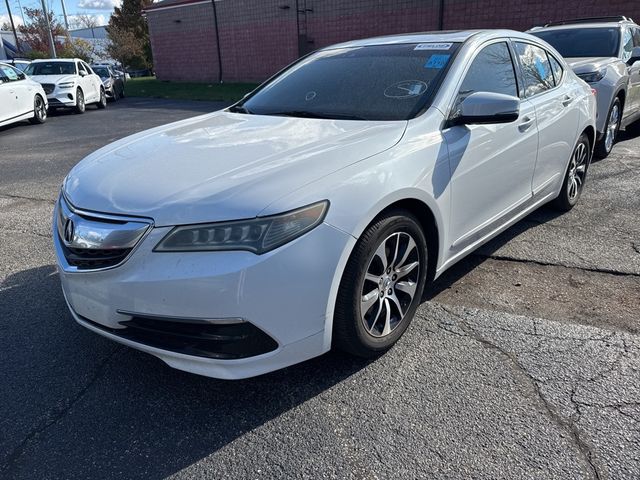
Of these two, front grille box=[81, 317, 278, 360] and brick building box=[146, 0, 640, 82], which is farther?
brick building box=[146, 0, 640, 82]

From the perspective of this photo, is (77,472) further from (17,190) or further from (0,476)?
(17,190)

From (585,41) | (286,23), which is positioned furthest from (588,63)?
(286,23)

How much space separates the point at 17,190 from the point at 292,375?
5695mm

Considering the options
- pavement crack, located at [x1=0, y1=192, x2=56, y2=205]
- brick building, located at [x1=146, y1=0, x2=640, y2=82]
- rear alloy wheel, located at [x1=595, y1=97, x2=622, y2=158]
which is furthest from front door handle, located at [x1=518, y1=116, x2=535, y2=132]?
brick building, located at [x1=146, y1=0, x2=640, y2=82]

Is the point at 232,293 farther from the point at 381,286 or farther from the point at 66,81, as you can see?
the point at 66,81

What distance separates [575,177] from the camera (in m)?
5.11

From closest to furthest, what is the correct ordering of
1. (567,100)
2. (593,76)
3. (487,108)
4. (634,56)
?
(487,108) → (567,100) → (593,76) → (634,56)

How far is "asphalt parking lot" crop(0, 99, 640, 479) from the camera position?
7.20 feet

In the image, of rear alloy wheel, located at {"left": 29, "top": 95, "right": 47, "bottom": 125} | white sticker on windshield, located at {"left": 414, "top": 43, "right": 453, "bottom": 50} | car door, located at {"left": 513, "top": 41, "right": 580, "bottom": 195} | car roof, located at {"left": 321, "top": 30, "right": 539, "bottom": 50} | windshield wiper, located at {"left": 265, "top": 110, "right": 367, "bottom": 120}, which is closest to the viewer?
windshield wiper, located at {"left": 265, "top": 110, "right": 367, "bottom": 120}

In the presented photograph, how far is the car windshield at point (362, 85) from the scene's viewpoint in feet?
10.5

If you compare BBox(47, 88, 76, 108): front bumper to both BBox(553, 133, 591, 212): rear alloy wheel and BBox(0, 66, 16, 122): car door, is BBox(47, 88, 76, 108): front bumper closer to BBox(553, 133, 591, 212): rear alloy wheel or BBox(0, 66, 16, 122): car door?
BBox(0, 66, 16, 122): car door

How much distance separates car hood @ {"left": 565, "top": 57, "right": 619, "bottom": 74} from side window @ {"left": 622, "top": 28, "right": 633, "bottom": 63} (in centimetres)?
55

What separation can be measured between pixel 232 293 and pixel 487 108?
1.82 m

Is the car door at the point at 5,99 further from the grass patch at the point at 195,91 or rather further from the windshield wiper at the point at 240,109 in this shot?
the windshield wiper at the point at 240,109
